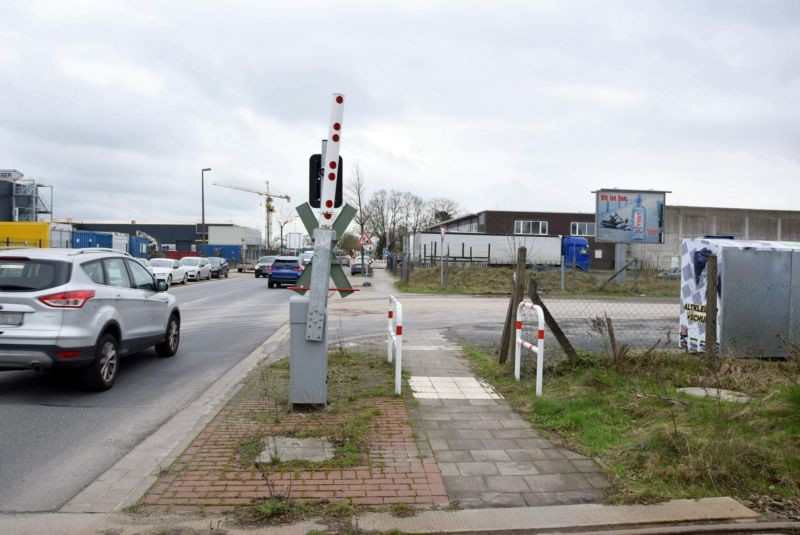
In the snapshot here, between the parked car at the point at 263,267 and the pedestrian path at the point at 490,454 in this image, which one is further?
the parked car at the point at 263,267

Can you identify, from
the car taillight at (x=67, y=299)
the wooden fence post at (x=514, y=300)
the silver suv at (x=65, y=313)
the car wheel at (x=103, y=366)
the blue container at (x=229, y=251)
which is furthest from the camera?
the blue container at (x=229, y=251)

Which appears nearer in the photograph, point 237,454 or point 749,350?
point 237,454

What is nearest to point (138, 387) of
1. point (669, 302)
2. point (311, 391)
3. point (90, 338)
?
point (90, 338)

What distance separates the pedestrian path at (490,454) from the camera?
181 inches

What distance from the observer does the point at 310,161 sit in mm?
7484

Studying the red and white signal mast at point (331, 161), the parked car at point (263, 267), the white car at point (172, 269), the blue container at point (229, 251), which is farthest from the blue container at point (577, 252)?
the red and white signal mast at point (331, 161)

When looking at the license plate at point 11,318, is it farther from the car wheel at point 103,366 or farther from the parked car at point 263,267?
the parked car at point 263,267

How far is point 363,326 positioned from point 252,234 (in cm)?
7202

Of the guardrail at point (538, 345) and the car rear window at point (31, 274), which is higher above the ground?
the car rear window at point (31, 274)

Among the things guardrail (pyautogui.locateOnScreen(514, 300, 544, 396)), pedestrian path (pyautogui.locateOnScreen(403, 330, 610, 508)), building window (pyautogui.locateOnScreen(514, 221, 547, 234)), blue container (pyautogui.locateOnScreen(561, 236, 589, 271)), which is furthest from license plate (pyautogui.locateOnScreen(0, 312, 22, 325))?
building window (pyautogui.locateOnScreen(514, 221, 547, 234))

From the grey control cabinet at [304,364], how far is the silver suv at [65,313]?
263 cm

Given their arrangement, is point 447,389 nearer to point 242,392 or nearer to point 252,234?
point 242,392

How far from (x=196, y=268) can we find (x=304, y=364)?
36.1 metres

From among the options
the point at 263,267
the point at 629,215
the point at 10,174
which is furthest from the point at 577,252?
the point at 10,174
